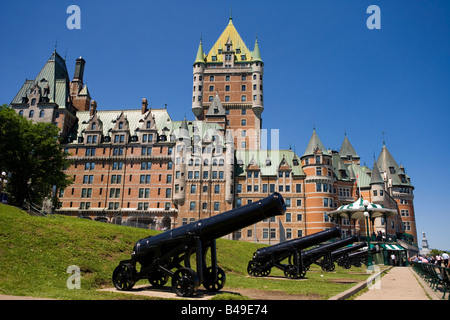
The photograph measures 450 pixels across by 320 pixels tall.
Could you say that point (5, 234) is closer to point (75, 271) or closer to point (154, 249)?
point (75, 271)

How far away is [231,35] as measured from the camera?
9325cm

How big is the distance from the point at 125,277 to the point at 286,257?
1134cm

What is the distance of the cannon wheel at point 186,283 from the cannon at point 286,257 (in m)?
10.9

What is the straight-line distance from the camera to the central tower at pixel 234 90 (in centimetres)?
8038

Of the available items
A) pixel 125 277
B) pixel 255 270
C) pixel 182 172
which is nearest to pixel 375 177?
pixel 182 172

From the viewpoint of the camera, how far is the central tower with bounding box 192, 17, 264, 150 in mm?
80375

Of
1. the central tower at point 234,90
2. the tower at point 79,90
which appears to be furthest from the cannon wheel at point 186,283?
the tower at point 79,90

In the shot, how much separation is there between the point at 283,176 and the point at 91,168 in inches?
1506

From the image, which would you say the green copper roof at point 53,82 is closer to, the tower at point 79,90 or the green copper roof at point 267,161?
the tower at point 79,90

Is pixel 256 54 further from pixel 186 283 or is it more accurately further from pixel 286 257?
pixel 186 283

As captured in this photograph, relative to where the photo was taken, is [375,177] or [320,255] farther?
[375,177]

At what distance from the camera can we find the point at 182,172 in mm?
65562

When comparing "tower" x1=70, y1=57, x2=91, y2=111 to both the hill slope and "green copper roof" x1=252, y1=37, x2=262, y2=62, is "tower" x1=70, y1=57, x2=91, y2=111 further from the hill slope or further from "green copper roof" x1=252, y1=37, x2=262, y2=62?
the hill slope
